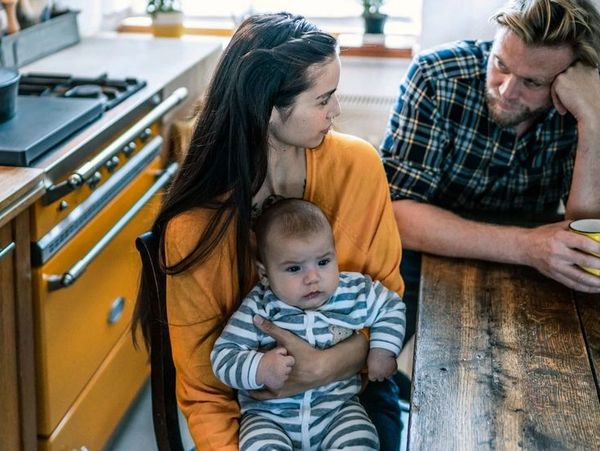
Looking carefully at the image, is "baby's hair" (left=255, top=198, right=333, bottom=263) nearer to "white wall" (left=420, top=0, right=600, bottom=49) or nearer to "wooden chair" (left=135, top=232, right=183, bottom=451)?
"wooden chair" (left=135, top=232, right=183, bottom=451)

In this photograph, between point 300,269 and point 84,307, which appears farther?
point 84,307

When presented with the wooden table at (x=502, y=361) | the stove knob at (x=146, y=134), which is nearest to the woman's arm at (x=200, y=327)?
the wooden table at (x=502, y=361)

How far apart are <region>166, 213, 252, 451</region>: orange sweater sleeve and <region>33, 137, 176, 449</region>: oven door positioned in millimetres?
559

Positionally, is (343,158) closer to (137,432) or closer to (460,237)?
(460,237)

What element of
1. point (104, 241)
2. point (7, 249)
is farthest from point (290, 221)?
point (104, 241)

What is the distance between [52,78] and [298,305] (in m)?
1.34

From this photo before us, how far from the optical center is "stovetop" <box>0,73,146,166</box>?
189cm

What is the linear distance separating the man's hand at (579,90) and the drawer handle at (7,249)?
121 centimetres

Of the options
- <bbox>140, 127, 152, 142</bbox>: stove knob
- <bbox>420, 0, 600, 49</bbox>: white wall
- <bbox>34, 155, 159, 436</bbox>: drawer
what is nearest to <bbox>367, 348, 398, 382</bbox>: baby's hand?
<bbox>34, 155, 159, 436</bbox>: drawer

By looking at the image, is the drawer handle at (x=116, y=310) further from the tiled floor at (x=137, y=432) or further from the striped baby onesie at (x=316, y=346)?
the striped baby onesie at (x=316, y=346)

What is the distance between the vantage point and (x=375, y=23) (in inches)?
130

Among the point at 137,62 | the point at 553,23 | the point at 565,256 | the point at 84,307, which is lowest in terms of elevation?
the point at 84,307

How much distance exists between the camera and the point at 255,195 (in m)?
1.58

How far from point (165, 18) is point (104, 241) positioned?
131 centimetres
